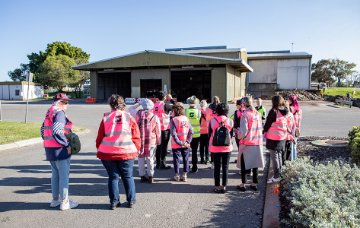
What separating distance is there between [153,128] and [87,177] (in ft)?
6.51

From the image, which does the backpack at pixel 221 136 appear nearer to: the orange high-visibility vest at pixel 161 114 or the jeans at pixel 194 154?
the jeans at pixel 194 154

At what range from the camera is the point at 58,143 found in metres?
4.93

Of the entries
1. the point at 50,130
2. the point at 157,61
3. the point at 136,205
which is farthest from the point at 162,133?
the point at 157,61

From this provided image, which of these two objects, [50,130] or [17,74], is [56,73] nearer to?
[50,130]

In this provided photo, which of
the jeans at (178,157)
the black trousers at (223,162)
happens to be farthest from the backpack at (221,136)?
the jeans at (178,157)

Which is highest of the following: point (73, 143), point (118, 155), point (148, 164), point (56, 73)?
point (56, 73)

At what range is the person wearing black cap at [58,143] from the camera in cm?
491

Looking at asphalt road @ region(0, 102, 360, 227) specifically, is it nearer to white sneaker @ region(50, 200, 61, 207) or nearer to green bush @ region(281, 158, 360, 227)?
white sneaker @ region(50, 200, 61, 207)

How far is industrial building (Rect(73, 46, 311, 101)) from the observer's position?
35.8 meters

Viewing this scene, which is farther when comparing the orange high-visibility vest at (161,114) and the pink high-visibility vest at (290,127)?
the orange high-visibility vest at (161,114)

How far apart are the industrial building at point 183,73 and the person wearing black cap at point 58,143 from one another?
Result: 2995cm

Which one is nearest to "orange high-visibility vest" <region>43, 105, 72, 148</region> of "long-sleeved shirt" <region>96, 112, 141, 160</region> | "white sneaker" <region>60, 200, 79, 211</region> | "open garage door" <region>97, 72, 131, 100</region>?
"long-sleeved shirt" <region>96, 112, 141, 160</region>

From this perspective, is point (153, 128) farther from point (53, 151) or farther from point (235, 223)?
point (235, 223)

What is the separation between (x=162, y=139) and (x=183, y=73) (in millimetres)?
36432
